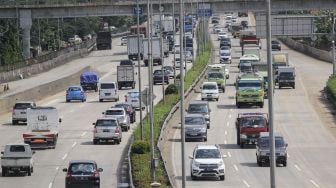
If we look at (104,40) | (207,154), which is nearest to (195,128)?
(207,154)

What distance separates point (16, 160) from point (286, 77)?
170ft

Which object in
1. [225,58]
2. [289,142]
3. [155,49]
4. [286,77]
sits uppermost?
[155,49]

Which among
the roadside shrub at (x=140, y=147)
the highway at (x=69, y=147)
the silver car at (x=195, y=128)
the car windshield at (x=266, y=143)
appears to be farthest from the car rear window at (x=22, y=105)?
the car windshield at (x=266, y=143)

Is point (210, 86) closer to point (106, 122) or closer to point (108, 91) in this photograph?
point (108, 91)

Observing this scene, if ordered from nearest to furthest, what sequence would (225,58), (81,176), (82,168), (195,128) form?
1. (81,176)
2. (82,168)
3. (195,128)
4. (225,58)

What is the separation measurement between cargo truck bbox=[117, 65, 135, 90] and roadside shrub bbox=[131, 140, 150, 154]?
50.1m

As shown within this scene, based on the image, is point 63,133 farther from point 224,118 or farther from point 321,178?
point 321,178

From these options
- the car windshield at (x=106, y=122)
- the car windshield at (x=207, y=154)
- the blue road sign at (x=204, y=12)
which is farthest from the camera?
the blue road sign at (x=204, y=12)

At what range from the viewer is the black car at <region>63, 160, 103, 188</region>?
4178cm

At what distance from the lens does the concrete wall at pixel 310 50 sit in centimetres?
13546

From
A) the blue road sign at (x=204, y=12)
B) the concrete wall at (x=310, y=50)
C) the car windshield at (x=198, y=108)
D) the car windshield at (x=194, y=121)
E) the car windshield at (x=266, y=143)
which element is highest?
the blue road sign at (x=204, y=12)

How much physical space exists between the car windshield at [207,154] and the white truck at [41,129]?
14.0 metres

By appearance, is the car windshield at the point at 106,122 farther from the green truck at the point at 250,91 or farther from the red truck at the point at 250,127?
the green truck at the point at 250,91

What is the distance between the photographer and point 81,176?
41.8 metres
